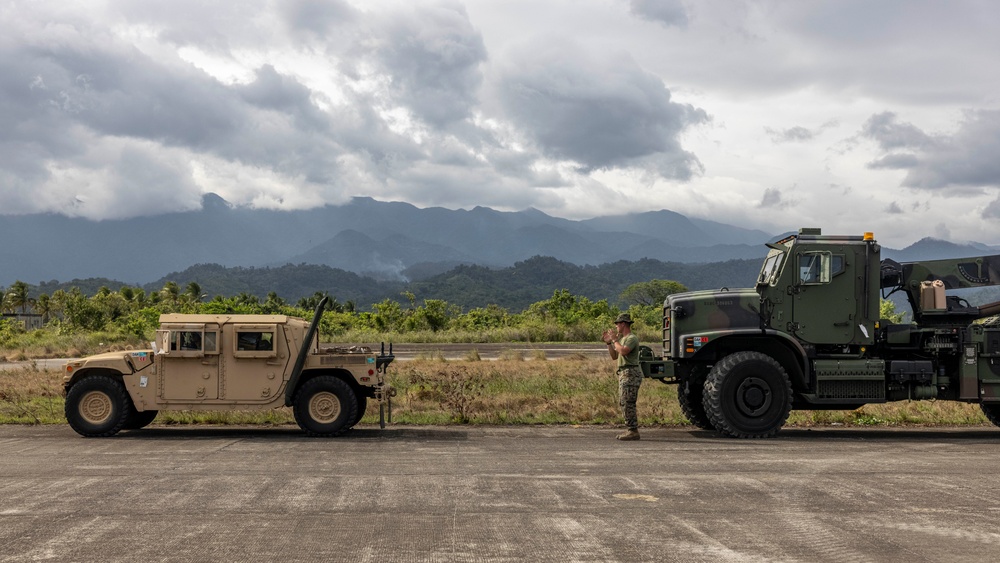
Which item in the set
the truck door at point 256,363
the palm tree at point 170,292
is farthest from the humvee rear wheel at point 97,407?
the palm tree at point 170,292

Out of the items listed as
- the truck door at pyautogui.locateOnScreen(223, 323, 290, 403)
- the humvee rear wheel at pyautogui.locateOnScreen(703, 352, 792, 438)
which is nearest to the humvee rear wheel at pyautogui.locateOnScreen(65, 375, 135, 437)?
the truck door at pyautogui.locateOnScreen(223, 323, 290, 403)

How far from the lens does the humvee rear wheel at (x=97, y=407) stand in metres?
13.9

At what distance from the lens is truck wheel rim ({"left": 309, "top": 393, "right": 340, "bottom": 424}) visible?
45.9ft

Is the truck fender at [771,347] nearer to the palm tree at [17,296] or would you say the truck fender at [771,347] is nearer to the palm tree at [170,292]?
the palm tree at [170,292]

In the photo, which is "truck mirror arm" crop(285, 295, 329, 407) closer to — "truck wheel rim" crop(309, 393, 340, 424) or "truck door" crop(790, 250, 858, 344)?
"truck wheel rim" crop(309, 393, 340, 424)

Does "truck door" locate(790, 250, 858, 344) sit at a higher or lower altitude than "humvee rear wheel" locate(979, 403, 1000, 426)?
higher

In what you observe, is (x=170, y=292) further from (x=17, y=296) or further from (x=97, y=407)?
(x=97, y=407)

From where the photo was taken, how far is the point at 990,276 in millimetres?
14797

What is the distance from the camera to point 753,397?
13.8 m

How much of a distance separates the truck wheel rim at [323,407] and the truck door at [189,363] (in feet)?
5.06

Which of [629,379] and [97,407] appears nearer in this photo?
[629,379]

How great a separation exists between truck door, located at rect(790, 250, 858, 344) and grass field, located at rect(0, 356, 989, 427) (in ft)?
8.41

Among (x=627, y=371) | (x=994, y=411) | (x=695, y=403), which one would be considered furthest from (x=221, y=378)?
(x=994, y=411)

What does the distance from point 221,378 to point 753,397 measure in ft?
27.6
